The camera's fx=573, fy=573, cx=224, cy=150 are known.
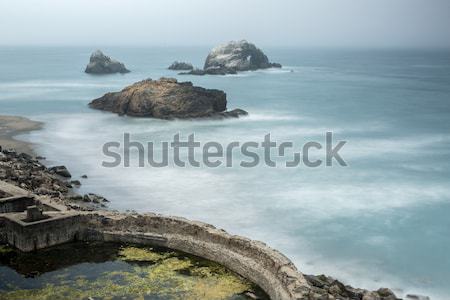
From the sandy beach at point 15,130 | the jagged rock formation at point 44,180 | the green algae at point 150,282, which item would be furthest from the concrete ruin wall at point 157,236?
the sandy beach at point 15,130

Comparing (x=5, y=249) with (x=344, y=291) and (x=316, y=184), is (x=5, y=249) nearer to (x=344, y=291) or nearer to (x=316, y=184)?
(x=344, y=291)

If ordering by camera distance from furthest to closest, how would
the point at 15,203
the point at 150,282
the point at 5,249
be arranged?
the point at 15,203
the point at 5,249
the point at 150,282

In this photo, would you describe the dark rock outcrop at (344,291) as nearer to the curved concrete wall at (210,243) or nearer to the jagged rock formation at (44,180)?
the curved concrete wall at (210,243)

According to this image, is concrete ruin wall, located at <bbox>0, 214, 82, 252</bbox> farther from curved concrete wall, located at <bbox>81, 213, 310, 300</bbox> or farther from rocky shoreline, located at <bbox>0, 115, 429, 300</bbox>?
rocky shoreline, located at <bbox>0, 115, 429, 300</bbox>

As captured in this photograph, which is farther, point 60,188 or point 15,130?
point 15,130

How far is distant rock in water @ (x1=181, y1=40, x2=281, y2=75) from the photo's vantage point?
117062mm

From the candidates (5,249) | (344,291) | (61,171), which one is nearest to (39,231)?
(5,249)

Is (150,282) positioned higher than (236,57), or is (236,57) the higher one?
(236,57)

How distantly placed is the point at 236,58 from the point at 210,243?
102183 mm

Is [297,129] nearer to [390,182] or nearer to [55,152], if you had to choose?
[390,182]

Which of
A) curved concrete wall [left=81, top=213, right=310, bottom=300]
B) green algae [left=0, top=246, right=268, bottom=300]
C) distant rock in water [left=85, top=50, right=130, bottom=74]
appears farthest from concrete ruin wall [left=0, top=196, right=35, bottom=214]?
distant rock in water [left=85, top=50, right=130, bottom=74]

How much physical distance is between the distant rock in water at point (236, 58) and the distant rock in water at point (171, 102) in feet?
181

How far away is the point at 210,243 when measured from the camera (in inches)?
762

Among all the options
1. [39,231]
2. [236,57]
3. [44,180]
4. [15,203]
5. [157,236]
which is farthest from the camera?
[236,57]
